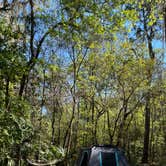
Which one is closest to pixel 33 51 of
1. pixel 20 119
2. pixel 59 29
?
pixel 59 29

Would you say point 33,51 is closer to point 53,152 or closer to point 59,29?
point 59,29

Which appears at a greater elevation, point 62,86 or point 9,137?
point 62,86

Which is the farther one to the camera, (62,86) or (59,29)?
(62,86)

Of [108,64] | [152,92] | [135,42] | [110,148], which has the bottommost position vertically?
[110,148]

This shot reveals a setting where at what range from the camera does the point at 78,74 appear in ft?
67.2

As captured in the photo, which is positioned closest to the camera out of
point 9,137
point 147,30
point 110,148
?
point 9,137

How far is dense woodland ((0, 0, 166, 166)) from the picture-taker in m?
7.29

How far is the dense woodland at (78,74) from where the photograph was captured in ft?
23.9

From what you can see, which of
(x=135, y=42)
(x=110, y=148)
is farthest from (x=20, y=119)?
(x=135, y=42)

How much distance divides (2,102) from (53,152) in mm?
2279

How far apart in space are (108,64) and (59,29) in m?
8.65

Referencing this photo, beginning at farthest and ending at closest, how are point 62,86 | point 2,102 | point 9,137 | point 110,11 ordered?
1. point 62,86
2. point 110,11
3. point 2,102
4. point 9,137

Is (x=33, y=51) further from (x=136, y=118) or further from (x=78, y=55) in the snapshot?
(x=136, y=118)

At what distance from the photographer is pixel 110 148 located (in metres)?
10.3
